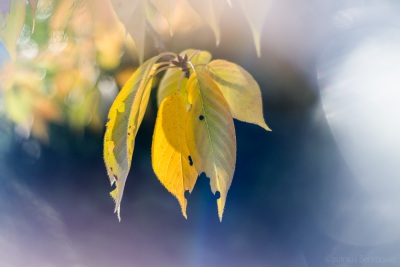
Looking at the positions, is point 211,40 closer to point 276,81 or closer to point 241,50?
point 241,50

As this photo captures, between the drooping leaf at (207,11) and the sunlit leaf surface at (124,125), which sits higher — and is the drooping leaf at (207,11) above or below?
above

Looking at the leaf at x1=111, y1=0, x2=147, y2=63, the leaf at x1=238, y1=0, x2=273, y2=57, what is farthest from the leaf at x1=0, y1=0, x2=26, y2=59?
the leaf at x1=238, y1=0, x2=273, y2=57

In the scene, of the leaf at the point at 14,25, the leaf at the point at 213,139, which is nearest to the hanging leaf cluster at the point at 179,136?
the leaf at the point at 213,139

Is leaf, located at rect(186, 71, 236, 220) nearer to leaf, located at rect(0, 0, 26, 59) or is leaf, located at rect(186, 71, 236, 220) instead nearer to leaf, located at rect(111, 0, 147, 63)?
leaf, located at rect(111, 0, 147, 63)

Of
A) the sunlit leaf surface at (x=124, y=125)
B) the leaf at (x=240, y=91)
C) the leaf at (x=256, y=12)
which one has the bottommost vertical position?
the leaf at (x=240, y=91)

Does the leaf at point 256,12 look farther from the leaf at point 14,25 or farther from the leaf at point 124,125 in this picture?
the leaf at point 14,25

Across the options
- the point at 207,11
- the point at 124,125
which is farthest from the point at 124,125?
the point at 207,11

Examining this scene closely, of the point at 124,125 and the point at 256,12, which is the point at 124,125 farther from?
the point at 256,12
